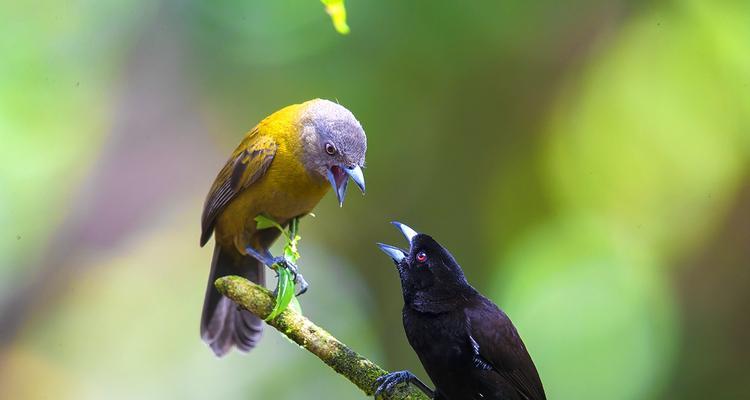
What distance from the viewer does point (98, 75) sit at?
Result: 430cm

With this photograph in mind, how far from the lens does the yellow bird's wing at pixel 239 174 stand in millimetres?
2967

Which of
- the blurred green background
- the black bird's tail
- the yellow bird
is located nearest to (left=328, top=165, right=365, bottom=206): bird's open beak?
the yellow bird

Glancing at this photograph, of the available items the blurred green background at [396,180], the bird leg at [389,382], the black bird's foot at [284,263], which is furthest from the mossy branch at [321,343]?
the blurred green background at [396,180]

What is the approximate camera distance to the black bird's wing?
2.47 meters

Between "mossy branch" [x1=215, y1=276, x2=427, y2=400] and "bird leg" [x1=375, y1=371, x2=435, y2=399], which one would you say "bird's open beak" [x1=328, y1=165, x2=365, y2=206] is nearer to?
"mossy branch" [x1=215, y1=276, x2=427, y2=400]

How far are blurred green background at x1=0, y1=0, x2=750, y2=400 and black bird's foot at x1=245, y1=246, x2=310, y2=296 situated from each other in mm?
1256

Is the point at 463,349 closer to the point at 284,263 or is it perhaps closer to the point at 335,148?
the point at 284,263

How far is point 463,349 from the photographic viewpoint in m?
2.48

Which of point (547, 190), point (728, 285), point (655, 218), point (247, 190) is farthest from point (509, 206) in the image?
point (247, 190)

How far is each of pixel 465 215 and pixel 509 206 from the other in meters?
0.24

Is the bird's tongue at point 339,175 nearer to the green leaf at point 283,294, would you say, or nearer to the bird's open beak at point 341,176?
the bird's open beak at point 341,176

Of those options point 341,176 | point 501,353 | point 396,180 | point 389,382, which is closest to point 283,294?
point 389,382

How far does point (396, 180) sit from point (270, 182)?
5.35 ft

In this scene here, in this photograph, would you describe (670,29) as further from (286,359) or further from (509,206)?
(286,359)
